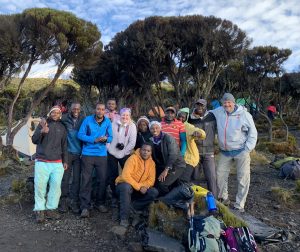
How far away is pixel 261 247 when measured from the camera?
17.1ft

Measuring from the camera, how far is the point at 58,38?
1248cm

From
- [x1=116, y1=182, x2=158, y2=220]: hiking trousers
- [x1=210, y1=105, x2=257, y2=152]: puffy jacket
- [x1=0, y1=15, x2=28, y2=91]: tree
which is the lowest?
[x1=116, y1=182, x2=158, y2=220]: hiking trousers

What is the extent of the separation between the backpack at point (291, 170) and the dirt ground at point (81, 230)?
6.32 ft

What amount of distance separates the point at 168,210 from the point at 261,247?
53.8 inches

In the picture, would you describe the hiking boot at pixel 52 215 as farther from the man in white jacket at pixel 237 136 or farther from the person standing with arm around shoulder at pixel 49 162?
the man in white jacket at pixel 237 136

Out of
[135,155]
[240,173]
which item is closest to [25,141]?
Result: [135,155]

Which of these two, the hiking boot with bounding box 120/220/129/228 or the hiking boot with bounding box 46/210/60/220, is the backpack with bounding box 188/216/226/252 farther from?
the hiking boot with bounding box 46/210/60/220

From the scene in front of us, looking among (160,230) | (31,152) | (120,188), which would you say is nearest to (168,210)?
(160,230)

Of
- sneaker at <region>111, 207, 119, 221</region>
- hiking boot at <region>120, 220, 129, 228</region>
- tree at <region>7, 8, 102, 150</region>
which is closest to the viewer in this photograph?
hiking boot at <region>120, 220, 129, 228</region>

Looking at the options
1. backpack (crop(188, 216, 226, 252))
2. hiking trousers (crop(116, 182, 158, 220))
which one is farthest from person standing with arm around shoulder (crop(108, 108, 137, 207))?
backpack (crop(188, 216, 226, 252))

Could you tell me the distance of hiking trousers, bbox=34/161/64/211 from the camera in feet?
20.3

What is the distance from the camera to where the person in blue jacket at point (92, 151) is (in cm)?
626

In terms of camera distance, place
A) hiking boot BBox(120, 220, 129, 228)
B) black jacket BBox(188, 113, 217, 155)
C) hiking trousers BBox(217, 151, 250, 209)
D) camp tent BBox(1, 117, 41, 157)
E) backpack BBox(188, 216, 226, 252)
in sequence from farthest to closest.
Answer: camp tent BBox(1, 117, 41, 157) → black jacket BBox(188, 113, 217, 155) → hiking trousers BBox(217, 151, 250, 209) → hiking boot BBox(120, 220, 129, 228) → backpack BBox(188, 216, 226, 252)

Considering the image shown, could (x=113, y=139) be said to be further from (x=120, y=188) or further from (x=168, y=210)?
(x=168, y=210)
